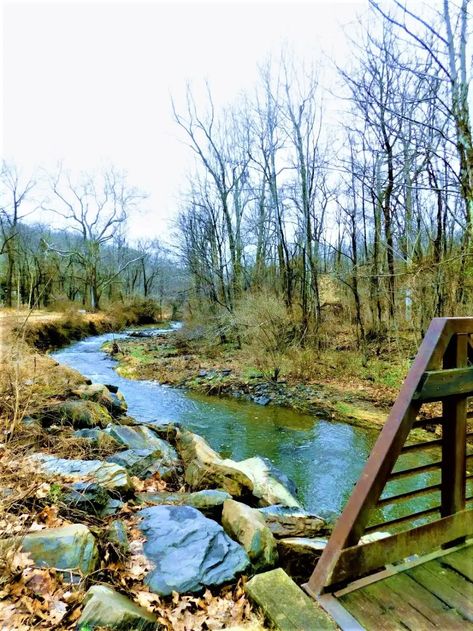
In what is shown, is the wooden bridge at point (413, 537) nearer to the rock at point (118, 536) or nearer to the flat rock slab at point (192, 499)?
the rock at point (118, 536)

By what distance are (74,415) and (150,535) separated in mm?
3633

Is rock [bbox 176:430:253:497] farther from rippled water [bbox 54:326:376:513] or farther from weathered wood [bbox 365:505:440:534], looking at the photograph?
weathered wood [bbox 365:505:440:534]

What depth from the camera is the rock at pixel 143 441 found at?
19.6 feet

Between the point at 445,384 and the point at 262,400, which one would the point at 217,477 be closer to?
the point at 445,384

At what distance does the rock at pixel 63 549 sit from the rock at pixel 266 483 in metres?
2.86

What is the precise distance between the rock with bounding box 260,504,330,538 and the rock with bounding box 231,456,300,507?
751mm

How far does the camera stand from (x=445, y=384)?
2.05m

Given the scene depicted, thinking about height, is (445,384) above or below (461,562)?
above

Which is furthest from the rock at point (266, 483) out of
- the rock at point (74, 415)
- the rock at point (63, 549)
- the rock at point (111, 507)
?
the rock at point (63, 549)

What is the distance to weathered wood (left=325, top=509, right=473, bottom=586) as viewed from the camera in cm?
192

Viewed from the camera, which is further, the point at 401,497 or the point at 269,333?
the point at 269,333

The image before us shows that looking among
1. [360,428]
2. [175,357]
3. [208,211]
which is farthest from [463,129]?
[208,211]

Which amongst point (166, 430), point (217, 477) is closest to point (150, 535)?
point (217, 477)

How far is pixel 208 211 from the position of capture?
22016 mm
